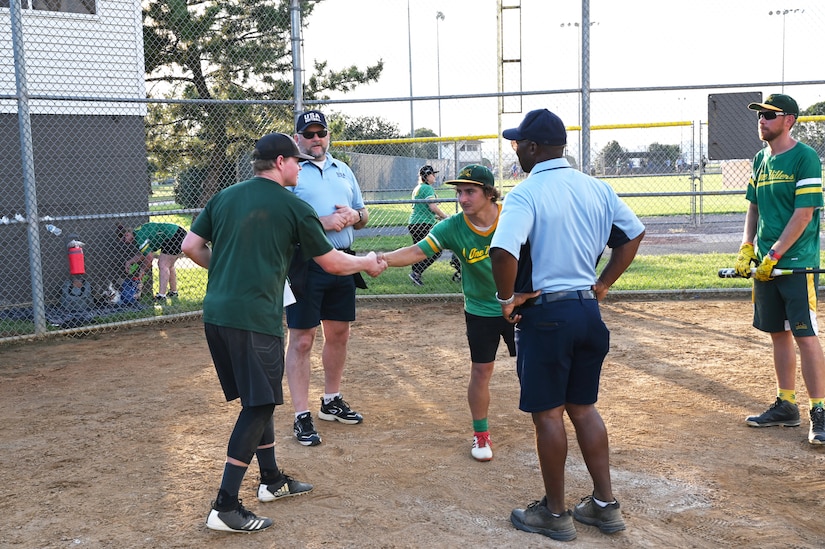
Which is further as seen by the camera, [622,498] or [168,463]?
[168,463]

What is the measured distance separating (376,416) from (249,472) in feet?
4.47

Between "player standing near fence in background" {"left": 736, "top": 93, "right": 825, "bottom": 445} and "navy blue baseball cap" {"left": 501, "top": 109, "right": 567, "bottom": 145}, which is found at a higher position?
"navy blue baseball cap" {"left": 501, "top": 109, "right": 567, "bottom": 145}

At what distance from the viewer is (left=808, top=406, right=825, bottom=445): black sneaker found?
202 inches

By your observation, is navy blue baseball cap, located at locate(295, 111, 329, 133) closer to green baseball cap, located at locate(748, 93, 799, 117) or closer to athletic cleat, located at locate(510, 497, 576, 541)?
green baseball cap, located at locate(748, 93, 799, 117)

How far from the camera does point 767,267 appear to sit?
17.4 feet

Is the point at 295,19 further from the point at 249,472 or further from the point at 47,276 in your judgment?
the point at 249,472

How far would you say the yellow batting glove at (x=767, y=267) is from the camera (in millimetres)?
5301

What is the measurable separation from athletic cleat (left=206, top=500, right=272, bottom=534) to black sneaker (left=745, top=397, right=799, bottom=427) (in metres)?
3.47

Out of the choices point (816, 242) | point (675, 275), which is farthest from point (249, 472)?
point (675, 275)

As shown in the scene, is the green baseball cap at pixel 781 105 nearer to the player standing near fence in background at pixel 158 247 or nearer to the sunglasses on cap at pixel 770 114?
the sunglasses on cap at pixel 770 114

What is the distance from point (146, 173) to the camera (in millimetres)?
12266

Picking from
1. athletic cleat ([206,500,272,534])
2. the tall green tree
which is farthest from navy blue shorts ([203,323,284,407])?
the tall green tree

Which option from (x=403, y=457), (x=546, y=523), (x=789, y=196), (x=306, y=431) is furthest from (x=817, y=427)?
(x=306, y=431)

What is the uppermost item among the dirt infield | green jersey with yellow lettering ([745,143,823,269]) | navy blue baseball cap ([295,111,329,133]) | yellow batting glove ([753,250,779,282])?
navy blue baseball cap ([295,111,329,133])
